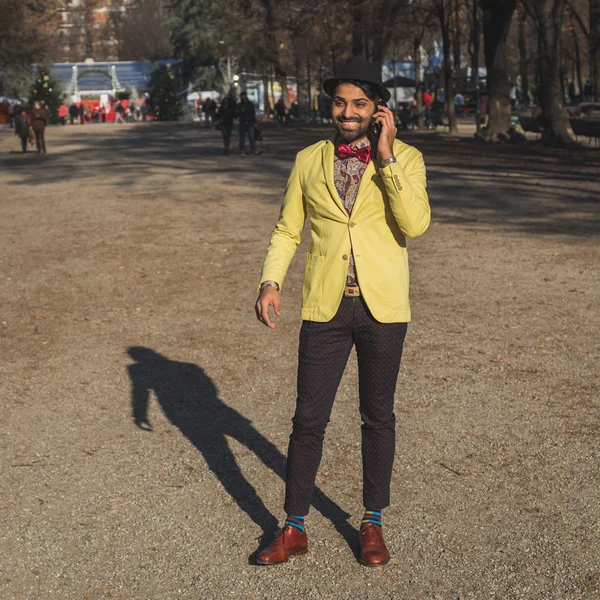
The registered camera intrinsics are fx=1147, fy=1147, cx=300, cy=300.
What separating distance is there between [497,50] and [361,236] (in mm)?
29103

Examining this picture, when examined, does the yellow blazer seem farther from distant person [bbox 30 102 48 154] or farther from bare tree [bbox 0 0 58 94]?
bare tree [bbox 0 0 58 94]

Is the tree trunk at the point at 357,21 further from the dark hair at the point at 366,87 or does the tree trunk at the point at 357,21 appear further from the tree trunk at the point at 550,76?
the dark hair at the point at 366,87

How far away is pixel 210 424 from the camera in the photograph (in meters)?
6.67

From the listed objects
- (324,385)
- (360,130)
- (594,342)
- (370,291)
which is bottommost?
(594,342)

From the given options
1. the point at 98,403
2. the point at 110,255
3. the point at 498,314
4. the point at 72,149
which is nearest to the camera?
the point at 98,403

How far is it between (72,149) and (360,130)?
34.0 meters

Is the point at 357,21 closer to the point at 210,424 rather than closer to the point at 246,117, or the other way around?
the point at 246,117

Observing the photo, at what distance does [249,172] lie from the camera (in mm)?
24672

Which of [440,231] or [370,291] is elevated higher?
[370,291]

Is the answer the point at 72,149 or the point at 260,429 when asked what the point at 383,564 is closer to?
the point at 260,429

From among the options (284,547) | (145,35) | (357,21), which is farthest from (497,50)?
(145,35)

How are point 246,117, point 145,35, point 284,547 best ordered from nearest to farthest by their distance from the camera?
1. point 284,547
2. point 246,117
3. point 145,35

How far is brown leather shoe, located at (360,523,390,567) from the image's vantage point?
449 centimetres

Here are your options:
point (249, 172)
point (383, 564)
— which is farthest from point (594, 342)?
point (249, 172)
